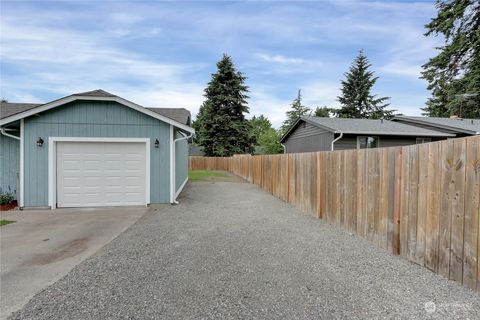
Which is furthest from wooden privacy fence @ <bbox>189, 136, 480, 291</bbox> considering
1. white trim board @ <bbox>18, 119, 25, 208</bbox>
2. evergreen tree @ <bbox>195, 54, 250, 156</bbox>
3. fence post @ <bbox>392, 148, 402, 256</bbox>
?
evergreen tree @ <bbox>195, 54, 250, 156</bbox>

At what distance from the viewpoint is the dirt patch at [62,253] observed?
13.2 ft

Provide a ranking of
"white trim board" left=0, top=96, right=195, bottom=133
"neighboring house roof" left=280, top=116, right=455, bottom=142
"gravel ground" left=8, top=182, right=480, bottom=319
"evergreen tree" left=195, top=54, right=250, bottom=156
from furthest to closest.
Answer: "evergreen tree" left=195, top=54, right=250, bottom=156 < "neighboring house roof" left=280, top=116, right=455, bottom=142 < "white trim board" left=0, top=96, right=195, bottom=133 < "gravel ground" left=8, top=182, right=480, bottom=319

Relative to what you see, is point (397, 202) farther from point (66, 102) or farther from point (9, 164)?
point (9, 164)

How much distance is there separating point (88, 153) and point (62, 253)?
468cm

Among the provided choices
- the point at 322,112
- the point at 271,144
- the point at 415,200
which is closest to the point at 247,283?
the point at 415,200

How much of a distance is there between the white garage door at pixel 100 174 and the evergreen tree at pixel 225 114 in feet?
85.1

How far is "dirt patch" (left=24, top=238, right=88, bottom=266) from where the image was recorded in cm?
404

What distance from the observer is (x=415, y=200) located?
12.4 ft

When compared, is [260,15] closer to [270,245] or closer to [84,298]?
[270,245]

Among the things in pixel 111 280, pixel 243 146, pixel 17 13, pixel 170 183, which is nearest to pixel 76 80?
pixel 17 13

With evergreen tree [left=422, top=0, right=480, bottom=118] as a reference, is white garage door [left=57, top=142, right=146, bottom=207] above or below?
below

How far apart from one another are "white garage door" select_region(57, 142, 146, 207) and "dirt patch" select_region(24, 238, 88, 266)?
11.6 feet

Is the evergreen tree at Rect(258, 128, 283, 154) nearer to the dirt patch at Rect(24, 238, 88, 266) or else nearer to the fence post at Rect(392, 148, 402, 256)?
the fence post at Rect(392, 148, 402, 256)

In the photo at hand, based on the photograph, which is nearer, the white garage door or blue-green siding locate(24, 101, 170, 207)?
blue-green siding locate(24, 101, 170, 207)
